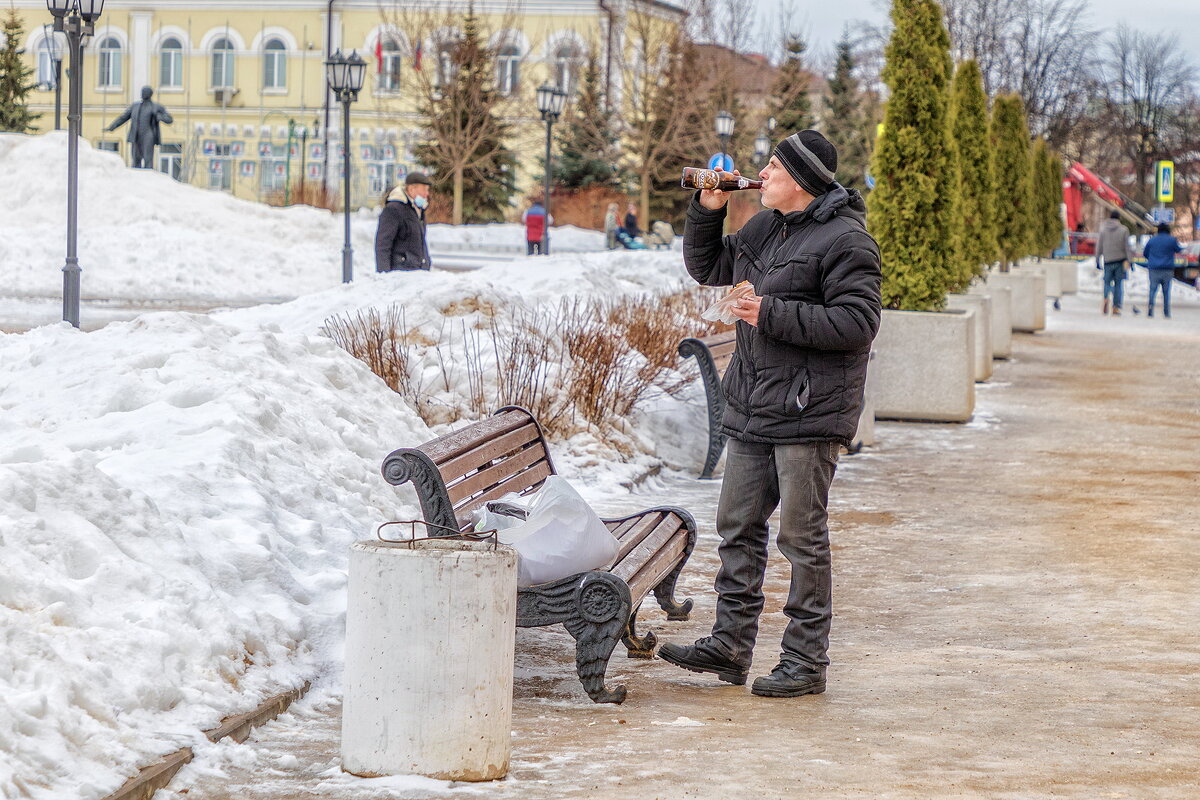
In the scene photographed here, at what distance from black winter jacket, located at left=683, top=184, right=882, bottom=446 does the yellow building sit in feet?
174

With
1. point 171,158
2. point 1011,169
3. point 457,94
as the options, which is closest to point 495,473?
point 1011,169

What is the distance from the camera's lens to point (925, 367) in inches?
531

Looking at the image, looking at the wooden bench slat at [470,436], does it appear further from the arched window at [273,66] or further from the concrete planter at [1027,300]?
the arched window at [273,66]

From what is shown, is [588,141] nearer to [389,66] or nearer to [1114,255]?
[389,66]

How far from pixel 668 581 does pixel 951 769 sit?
197 centimetres

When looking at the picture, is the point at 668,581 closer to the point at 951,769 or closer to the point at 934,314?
the point at 951,769

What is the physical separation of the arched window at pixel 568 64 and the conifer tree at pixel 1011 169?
25632 mm

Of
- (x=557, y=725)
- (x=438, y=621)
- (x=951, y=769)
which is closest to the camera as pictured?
(x=438, y=621)

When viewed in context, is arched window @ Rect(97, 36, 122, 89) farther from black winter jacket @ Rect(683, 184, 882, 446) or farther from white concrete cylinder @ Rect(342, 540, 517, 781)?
white concrete cylinder @ Rect(342, 540, 517, 781)

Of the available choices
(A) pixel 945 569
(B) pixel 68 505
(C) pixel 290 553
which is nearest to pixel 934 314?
(A) pixel 945 569

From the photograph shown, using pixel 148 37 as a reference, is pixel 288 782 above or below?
below

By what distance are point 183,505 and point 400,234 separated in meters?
9.34

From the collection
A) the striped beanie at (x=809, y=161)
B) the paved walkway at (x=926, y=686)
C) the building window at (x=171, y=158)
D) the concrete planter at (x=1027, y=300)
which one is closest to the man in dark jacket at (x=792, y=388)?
the striped beanie at (x=809, y=161)

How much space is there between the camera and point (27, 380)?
23.3 ft
